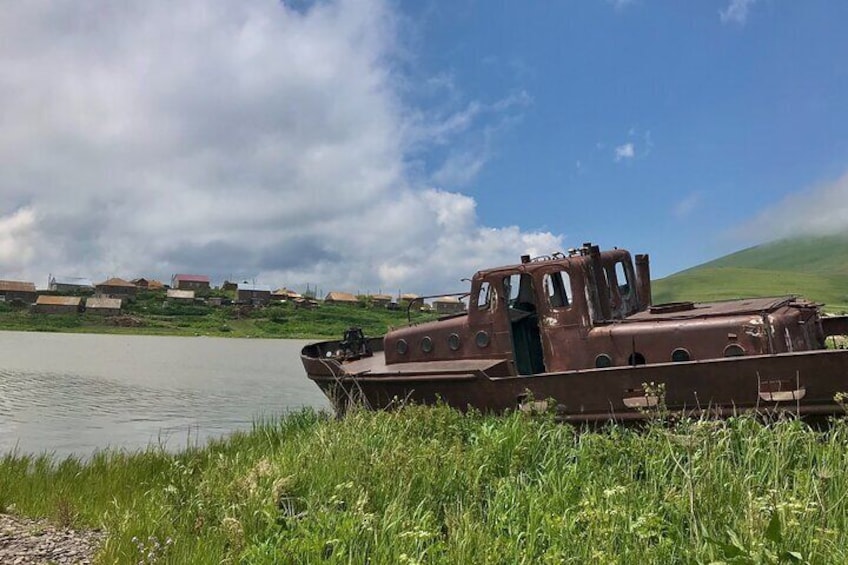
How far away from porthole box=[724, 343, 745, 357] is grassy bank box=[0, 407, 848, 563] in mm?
2290

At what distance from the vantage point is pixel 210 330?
82938 millimetres

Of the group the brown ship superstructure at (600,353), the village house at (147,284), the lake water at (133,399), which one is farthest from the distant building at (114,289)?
the brown ship superstructure at (600,353)

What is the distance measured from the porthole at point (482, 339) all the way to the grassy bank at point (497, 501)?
11.2 ft

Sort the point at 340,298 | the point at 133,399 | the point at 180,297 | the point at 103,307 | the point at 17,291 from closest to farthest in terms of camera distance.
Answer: the point at 133,399, the point at 103,307, the point at 180,297, the point at 17,291, the point at 340,298

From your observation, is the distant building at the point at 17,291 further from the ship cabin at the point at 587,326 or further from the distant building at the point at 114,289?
the ship cabin at the point at 587,326

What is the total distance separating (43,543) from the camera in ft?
17.2

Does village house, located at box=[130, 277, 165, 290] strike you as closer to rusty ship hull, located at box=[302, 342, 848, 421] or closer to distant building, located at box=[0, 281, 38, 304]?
distant building, located at box=[0, 281, 38, 304]

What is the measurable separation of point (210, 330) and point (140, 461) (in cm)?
7734

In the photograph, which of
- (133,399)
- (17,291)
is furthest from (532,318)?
(17,291)

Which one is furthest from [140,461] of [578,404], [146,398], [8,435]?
[146,398]

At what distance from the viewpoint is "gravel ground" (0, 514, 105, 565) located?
15.7 ft

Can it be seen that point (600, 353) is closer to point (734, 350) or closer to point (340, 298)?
point (734, 350)

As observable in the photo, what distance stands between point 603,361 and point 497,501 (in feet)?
18.5

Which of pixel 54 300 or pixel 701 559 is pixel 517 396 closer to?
pixel 701 559
